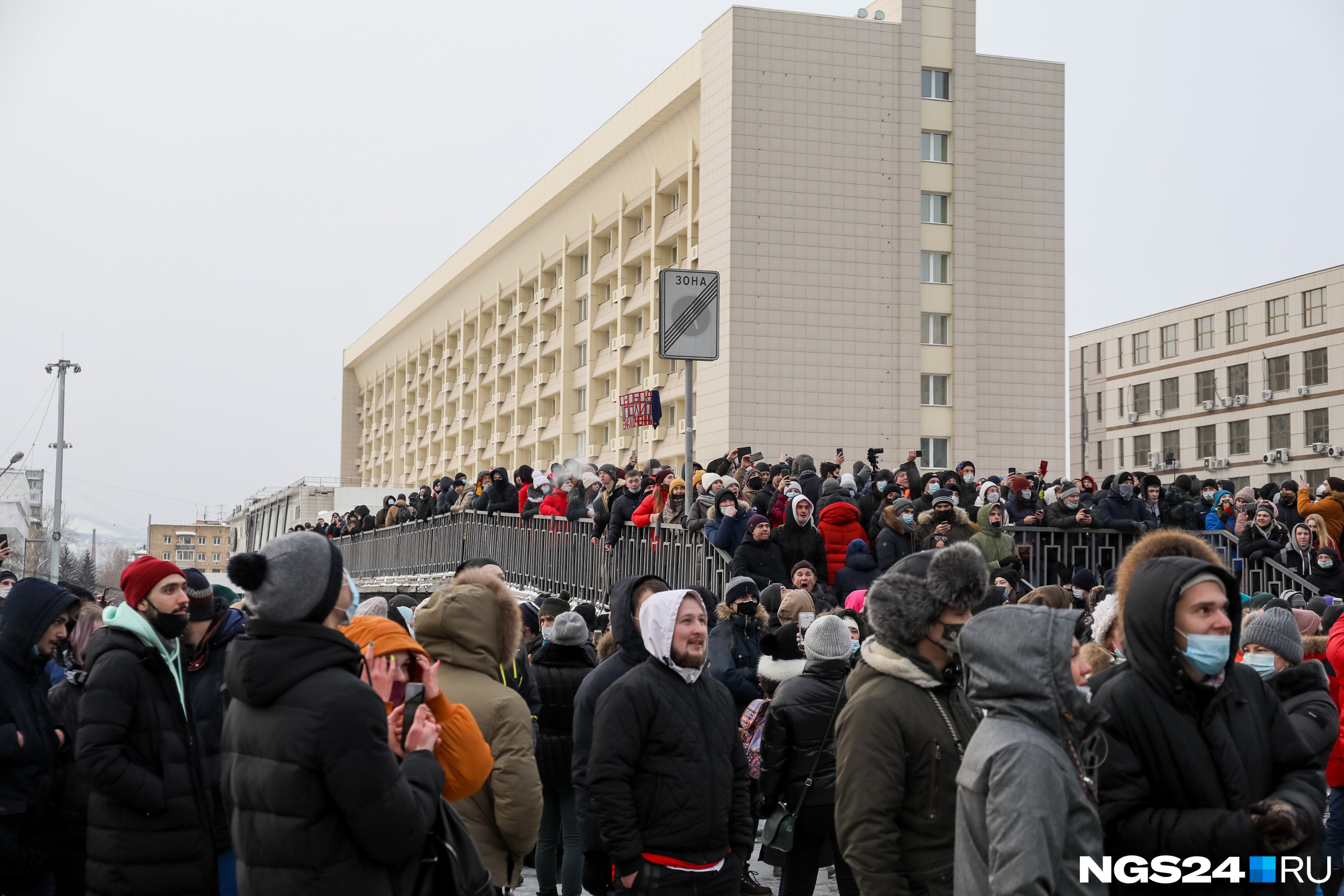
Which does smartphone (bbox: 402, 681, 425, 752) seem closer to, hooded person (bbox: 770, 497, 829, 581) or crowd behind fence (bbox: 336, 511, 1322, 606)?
crowd behind fence (bbox: 336, 511, 1322, 606)

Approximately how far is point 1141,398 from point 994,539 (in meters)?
79.7

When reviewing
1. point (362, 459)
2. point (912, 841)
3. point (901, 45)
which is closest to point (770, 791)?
point (912, 841)

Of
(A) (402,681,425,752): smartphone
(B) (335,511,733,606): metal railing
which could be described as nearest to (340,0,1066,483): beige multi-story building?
(B) (335,511,733,606): metal railing

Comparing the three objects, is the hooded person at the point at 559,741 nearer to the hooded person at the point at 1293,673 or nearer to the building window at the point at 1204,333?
the hooded person at the point at 1293,673

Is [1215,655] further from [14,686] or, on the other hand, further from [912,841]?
[14,686]

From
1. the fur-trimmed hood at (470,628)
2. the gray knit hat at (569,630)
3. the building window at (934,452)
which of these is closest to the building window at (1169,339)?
the building window at (934,452)

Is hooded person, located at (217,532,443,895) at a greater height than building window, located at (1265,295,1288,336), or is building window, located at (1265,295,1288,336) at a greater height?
building window, located at (1265,295,1288,336)

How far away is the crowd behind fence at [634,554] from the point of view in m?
14.6

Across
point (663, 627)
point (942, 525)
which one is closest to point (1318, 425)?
point (942, 525)

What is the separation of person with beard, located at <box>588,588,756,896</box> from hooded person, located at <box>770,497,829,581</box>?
7644 millimetres

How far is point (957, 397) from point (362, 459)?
56298 millimetres

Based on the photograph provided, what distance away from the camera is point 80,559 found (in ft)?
360

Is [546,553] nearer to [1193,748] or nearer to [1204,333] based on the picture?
[1193,748]

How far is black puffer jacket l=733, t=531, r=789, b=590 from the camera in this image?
12.6m
